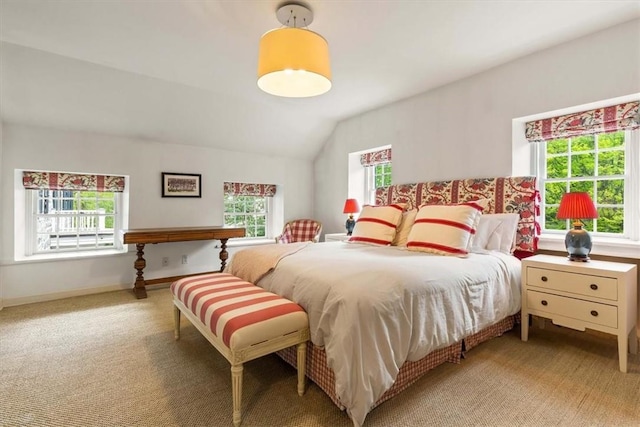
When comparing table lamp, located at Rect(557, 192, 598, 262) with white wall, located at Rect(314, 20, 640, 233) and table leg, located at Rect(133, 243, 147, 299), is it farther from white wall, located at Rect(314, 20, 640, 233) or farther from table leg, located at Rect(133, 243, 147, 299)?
table leg, located at Rect(133, 243, 147, 299)

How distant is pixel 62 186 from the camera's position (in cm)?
349

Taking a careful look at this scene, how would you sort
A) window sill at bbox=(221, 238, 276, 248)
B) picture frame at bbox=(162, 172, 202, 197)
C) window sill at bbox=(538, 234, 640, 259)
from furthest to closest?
1. window sill at bbox=(221, 238, 276, 248)
2. picture frame at bbox=(162, 172, 202, 197)
3. window sill at bbox=(538, 234, 640, 259)

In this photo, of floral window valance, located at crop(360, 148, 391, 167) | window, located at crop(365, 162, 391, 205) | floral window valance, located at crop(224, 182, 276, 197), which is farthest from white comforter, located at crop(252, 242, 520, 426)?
floral window valance, located at crop(224, 182, 276, 197)

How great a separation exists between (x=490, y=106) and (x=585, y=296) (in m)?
1.88

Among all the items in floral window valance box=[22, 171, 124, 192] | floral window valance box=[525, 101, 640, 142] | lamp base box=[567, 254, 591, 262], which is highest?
floral window valance box=[525, 101, 640, 142]

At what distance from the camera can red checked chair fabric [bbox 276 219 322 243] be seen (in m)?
4.73

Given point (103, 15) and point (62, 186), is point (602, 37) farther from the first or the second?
point (62, 186)

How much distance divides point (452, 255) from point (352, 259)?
2.58 feet

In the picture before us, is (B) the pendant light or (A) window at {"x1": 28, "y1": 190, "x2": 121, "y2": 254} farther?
(A) window at {"x1": 28, "y1": 190, "x2": 121, "y2": 254}

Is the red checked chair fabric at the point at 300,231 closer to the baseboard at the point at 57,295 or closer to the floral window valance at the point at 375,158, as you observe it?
the floral window valance at the point at 375,158

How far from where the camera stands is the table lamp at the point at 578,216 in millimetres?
2094

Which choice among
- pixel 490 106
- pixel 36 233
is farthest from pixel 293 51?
pixel 36 233

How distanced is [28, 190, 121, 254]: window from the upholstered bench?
109 inches

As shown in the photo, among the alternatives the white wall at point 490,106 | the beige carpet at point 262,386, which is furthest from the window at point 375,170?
the beige carpet at point 262,386
